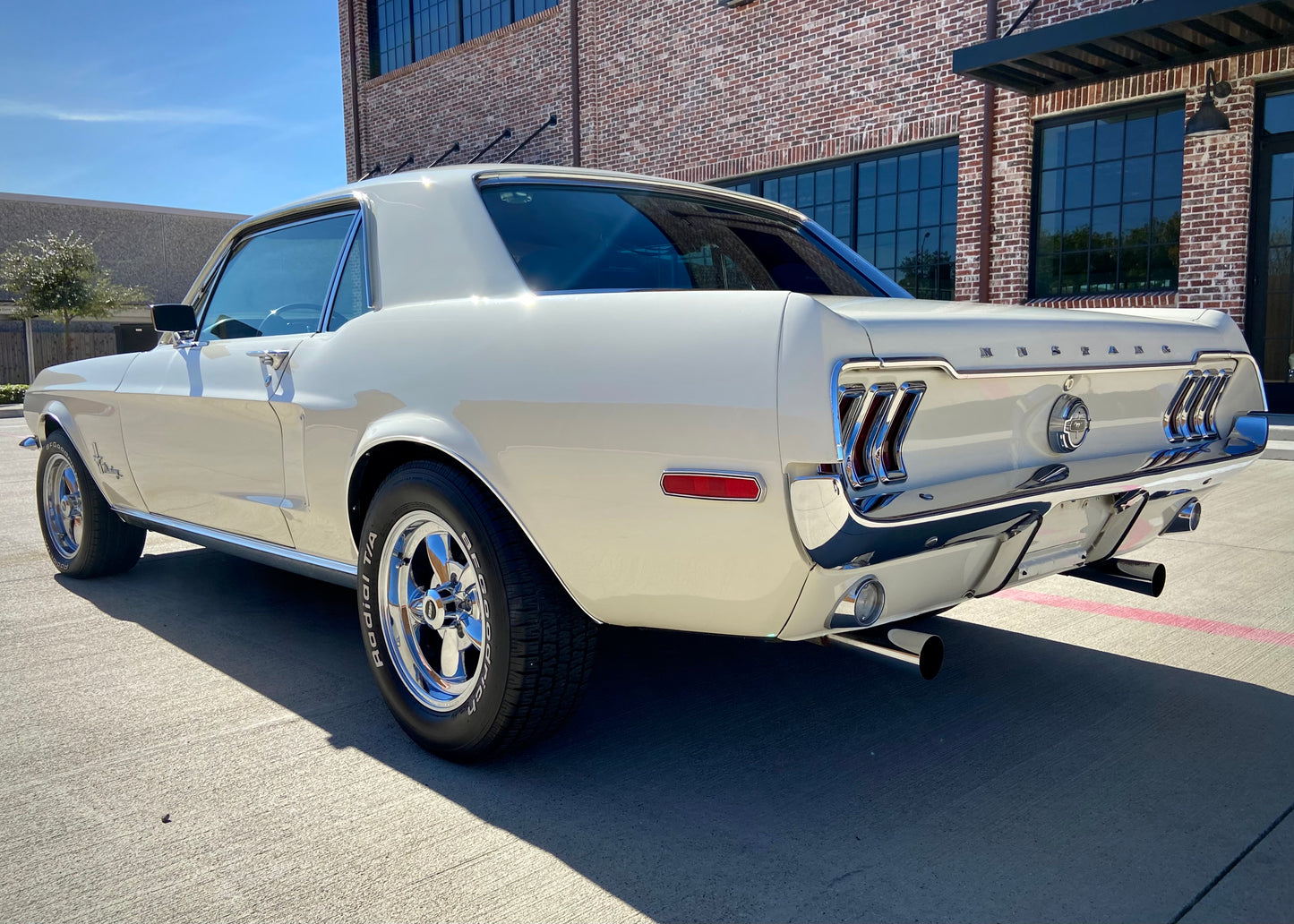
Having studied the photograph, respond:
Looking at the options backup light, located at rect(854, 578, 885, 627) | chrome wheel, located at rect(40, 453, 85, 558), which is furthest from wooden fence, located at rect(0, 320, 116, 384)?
backup light, located at rect(854, 578, 885, 627)

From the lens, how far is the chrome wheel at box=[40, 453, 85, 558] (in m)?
4.87

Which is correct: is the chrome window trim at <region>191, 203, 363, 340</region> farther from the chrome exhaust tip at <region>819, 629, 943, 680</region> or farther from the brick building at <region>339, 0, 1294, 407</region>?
the brick building at <region>339, 0, 1294, 407</region>

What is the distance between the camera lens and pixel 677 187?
11.5 ft

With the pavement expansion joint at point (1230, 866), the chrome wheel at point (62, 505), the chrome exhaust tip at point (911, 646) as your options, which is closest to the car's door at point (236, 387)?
the chrome wheel at point (62, 505)

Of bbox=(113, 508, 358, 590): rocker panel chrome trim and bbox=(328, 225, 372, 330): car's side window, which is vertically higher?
bbox=(328, 225, 372, 330): car's side window

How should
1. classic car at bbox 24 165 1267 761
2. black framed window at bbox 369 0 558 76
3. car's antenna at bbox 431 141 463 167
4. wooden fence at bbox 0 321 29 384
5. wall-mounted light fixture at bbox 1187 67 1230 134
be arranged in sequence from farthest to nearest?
wooden fence at bbox 0 321 29 384 → car's antenna at bbox 431 141 463 167 → black framed window at bbox 369 0 558 76 → wall-mounted light fixture at bbox 1187 67 1230 134 → classic car at bbox 24 165 1267 761

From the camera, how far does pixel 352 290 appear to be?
127 inches

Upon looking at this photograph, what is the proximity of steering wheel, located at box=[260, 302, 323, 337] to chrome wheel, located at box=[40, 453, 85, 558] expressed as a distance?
1.76 m

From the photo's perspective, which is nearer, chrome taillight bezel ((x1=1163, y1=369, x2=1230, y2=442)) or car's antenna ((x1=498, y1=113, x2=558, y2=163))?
chrome taillight bezel ((x1=1163, y1=369, x2=1230, y2=442))

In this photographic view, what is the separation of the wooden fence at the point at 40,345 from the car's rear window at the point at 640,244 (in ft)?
95.3

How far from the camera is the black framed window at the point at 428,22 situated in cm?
1842

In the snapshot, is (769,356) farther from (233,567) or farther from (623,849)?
(233,567)

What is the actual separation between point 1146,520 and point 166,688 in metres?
3.03

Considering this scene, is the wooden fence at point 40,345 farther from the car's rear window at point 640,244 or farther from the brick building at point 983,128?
the car's rear window at point 640,244
